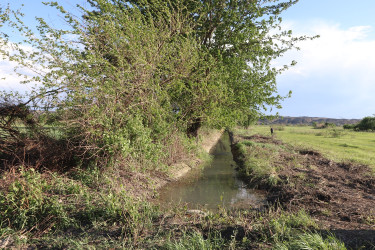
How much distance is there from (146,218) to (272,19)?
14.9 m

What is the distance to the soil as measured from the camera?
514 centimetres

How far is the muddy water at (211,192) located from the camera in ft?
27.0

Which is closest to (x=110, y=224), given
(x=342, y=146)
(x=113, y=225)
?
(x=113, y=225)

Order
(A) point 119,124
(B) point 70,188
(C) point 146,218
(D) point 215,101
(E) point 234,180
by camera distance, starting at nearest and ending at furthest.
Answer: (C) point 146,218 → (B) point 70,188 → (A) point 119,124 → (E) point 234,180 → (D) point 215,101

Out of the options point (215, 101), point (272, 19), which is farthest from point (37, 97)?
point (272, 19)

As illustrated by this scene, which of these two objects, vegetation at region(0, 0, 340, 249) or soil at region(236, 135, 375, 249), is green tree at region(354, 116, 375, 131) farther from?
vegetation at region(0, 0, 340, 249)

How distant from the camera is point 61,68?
759 centimetres

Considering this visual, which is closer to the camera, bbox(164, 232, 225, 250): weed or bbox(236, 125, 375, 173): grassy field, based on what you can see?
bbox(164, 232, 225, 250): weed

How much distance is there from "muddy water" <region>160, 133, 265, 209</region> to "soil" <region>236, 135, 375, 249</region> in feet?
3.03

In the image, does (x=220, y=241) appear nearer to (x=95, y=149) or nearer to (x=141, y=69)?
(x=95, y=149)

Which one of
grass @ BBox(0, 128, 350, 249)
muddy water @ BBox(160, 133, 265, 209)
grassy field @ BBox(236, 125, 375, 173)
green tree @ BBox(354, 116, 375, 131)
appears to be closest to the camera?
grass @ BBox(0, 128, 350, 249)

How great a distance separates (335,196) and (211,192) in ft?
14.2

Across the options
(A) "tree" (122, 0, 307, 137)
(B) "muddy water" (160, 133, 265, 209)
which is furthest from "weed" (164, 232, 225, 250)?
(A) "tree" (122, 0, 307, 137)

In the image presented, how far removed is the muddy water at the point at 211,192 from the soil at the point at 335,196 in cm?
92
